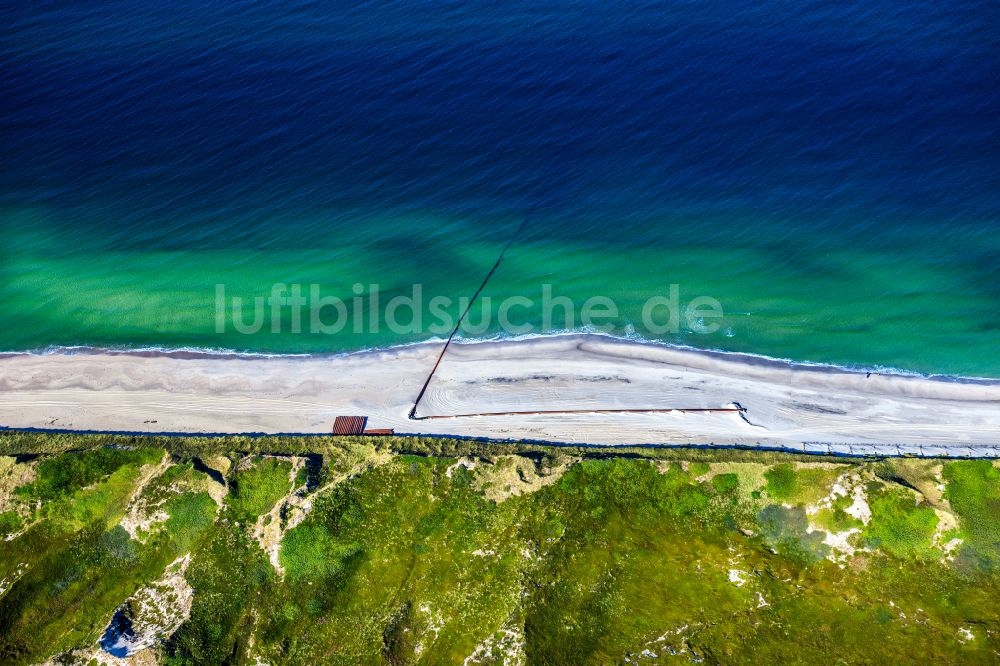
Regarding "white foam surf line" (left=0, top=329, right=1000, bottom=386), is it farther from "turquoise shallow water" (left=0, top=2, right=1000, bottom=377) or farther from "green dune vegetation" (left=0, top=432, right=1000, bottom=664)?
"green dune vegetation" (left=0, top=432, right=1000, bottom=664)

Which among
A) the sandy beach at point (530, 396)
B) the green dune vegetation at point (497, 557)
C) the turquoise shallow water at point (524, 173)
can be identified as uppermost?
the turquoise shallow water at point (524, 173)

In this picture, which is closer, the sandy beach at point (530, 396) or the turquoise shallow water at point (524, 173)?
the sandy beach at point (530, 396)

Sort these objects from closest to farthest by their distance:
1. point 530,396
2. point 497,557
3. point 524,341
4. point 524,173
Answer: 1. point 497,557
2. point 530,396
3. point 524,341
4. point 524,173

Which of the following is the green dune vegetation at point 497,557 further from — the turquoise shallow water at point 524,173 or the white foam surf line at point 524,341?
the turquoise shallow water at point 524,173

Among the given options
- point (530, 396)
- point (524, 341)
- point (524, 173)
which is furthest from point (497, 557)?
point (524, 173)

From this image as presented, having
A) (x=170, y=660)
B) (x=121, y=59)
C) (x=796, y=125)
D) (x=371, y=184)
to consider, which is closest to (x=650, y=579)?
(x=170, y=660)

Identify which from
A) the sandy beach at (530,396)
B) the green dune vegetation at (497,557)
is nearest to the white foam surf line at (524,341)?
the sandy beach at (530,396)

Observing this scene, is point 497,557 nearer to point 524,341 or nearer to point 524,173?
point 524,341
